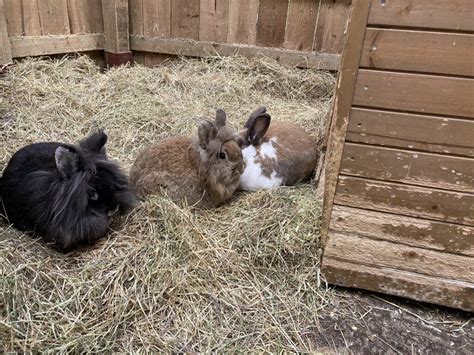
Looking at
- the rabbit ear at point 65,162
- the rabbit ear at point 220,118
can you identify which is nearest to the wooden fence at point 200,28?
the rabbit ear at point 220,118

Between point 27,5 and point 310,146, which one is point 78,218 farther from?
point 27,5

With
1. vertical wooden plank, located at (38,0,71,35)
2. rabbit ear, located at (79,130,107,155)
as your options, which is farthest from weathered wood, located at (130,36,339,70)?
rabbit ear, located at (79,130,107,155)

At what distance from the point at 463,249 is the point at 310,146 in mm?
1311

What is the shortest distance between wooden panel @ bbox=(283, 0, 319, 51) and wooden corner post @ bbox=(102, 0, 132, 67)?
6.18 feet

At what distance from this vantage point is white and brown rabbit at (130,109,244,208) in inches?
98.3

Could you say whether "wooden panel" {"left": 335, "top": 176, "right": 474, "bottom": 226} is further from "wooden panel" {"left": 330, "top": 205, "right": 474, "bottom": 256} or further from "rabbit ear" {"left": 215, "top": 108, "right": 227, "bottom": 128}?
"rabbit ear" {"left": 215, "top": 108, "right": 227, "bottom": 128}

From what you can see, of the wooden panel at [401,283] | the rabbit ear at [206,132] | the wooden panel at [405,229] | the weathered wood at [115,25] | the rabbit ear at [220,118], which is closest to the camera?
the wooden panel at [405,229]

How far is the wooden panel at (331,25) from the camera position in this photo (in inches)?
176

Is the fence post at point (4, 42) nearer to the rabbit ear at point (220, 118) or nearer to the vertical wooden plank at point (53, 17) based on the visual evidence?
the vertical wooden plank at point (53, 17)

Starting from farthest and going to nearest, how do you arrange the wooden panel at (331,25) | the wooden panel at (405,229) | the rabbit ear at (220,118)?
the wooden panel at (331,25)
the rabbit ear at (220,118)
the wooden panel at (405,229)

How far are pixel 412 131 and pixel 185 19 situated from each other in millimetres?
3671

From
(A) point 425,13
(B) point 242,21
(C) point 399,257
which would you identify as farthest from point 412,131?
(B) point 242,21

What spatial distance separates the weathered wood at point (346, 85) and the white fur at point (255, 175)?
0.83m

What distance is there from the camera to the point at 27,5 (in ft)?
13.5
